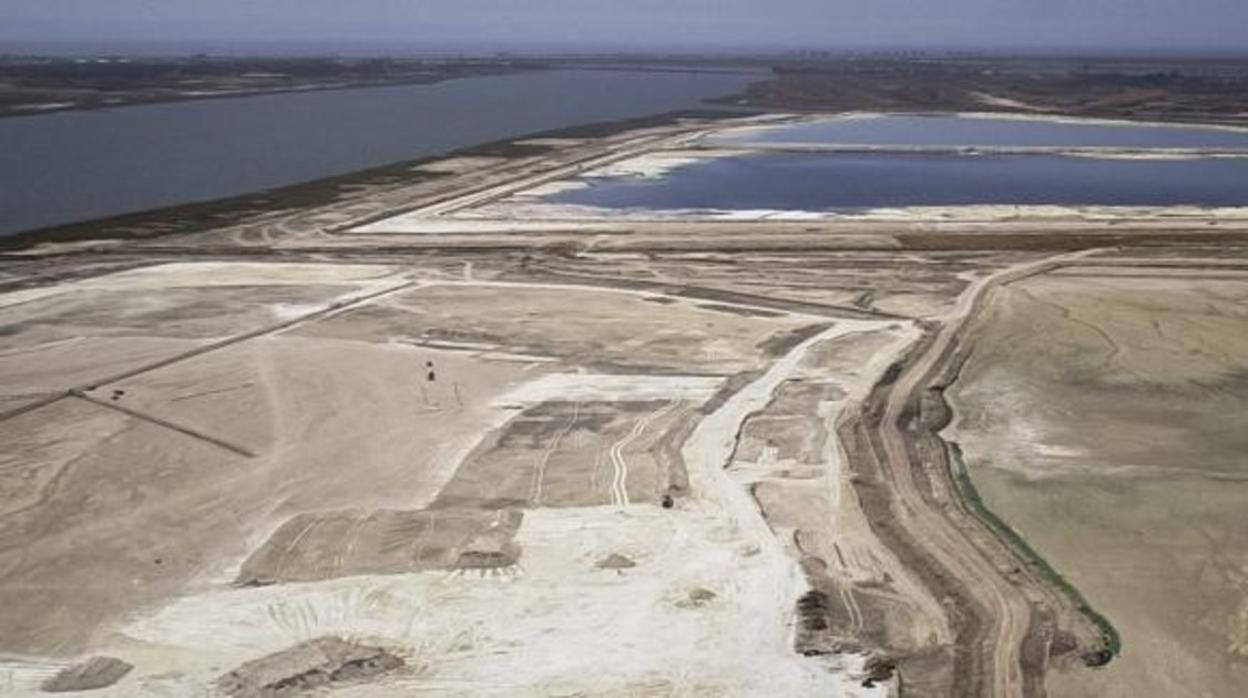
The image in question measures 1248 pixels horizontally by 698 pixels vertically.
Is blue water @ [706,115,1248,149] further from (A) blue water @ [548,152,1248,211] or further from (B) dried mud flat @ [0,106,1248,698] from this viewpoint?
(B) dried mud flat @ [0,106,1248,698]

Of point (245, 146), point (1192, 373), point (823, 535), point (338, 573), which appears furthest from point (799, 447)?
point (245, 146)

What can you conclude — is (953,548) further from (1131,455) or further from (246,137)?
(246,137)

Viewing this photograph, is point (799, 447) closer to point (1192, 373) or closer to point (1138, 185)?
point (1192, 373)

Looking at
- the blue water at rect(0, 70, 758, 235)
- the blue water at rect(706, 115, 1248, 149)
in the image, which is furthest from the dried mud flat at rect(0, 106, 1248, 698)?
the blue water at rect(706, 115, 1248, 149)

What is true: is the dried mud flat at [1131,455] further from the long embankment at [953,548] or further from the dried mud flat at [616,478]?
the long embankment at [953,548]

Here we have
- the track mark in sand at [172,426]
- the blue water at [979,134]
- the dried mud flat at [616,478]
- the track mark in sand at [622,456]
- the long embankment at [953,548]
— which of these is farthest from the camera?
the blue water at [979,134]

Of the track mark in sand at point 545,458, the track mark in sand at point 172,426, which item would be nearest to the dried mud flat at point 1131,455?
the track mark in sand at point 545,458
